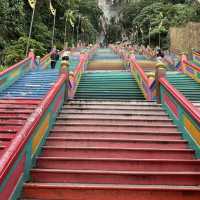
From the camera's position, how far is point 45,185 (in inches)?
188

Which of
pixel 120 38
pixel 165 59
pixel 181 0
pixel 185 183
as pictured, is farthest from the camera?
pixel 120 38

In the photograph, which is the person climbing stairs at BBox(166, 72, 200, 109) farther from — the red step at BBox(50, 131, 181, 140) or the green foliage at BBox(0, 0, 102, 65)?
the green foliage at BBox(0, 0, 102, 65)

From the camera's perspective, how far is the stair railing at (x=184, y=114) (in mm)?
5918

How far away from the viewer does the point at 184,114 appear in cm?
661

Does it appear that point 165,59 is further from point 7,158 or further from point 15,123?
point 7,158

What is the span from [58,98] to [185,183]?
13.0 ft

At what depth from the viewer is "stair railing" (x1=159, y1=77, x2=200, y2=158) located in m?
5.92

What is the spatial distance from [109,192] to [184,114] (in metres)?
2.70

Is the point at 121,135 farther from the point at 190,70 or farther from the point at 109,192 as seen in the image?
the point at 190,70

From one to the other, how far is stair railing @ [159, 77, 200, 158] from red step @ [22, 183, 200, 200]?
4.41 ft

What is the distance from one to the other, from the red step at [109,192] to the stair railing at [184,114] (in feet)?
4.41

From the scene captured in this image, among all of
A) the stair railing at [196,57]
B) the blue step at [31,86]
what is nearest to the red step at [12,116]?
the blue step at [31,86]

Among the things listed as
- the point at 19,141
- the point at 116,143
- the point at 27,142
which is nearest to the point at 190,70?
the point at 116,143

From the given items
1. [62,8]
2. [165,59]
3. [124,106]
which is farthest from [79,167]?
[62,8]
